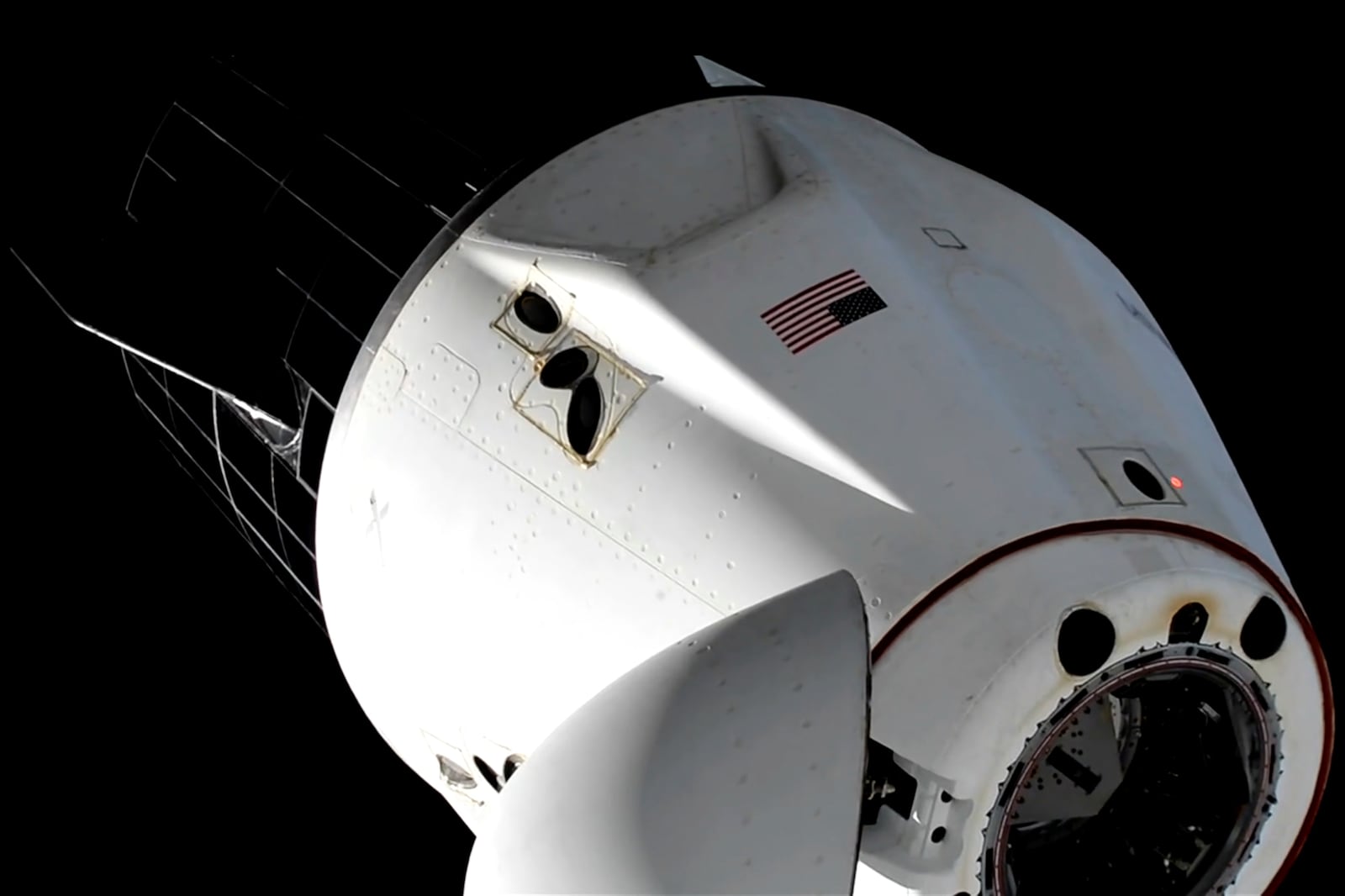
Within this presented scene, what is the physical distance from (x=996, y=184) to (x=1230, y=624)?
1.49 m

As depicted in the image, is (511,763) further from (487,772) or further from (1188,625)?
(1188,625)

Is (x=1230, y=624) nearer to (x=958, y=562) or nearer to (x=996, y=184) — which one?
(x=958, y=562)

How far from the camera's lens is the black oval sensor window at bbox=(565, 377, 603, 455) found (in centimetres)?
380

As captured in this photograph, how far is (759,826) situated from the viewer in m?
2.91

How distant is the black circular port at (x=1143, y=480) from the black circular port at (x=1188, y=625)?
0.85 ft

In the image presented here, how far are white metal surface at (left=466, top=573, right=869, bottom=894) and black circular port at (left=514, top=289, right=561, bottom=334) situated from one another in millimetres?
1096

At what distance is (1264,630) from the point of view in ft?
12.1

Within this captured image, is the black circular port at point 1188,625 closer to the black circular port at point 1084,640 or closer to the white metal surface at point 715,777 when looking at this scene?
the black circular port at point 1084,640

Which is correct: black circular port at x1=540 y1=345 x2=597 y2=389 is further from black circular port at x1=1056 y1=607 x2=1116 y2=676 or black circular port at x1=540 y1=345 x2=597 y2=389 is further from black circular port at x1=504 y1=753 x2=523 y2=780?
black circular port at x1=1056 y1=607 x2=1116 y2=676

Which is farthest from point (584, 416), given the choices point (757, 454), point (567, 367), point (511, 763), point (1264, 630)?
point (1264, 630)

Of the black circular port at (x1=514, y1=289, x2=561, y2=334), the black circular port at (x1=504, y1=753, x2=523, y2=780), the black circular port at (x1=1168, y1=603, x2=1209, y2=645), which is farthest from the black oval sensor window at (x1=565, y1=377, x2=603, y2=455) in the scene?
the black circular port at (x1=1168, y1=603, x2=1209, y2=645)

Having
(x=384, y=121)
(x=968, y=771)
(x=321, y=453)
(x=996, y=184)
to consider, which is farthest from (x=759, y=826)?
(x=384, y=121)

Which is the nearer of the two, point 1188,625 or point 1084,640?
point 1084,640

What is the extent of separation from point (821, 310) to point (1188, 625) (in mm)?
1088
